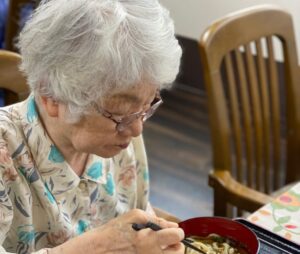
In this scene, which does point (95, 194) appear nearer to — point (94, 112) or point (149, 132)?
point (94, 112)

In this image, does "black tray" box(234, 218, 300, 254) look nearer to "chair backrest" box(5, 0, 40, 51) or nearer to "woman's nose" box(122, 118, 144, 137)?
"woman's nose" box(122, 118, 144, 137)

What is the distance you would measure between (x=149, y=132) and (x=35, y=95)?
206cm

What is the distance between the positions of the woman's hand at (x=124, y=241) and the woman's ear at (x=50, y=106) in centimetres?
22

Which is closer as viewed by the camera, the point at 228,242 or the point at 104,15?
the point at 104,15

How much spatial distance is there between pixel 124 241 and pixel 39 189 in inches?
8.3

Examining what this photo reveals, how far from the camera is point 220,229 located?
1.02 metres

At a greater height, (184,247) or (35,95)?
(35,95)

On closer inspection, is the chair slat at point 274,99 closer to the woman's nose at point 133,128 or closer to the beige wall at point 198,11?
the woman's nose at point 133,128

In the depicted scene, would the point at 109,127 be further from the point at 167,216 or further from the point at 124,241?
the point at 167,216

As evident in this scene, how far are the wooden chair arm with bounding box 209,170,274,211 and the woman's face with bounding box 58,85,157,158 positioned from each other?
476 millimetres

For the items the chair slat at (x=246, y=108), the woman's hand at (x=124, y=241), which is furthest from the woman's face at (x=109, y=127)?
the chair slat at (x=246, y=108)

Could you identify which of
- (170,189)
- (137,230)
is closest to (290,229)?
(137,230)

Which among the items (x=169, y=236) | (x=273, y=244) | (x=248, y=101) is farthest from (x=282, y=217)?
(x=248, y=101)

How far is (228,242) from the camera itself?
40.0 inches
